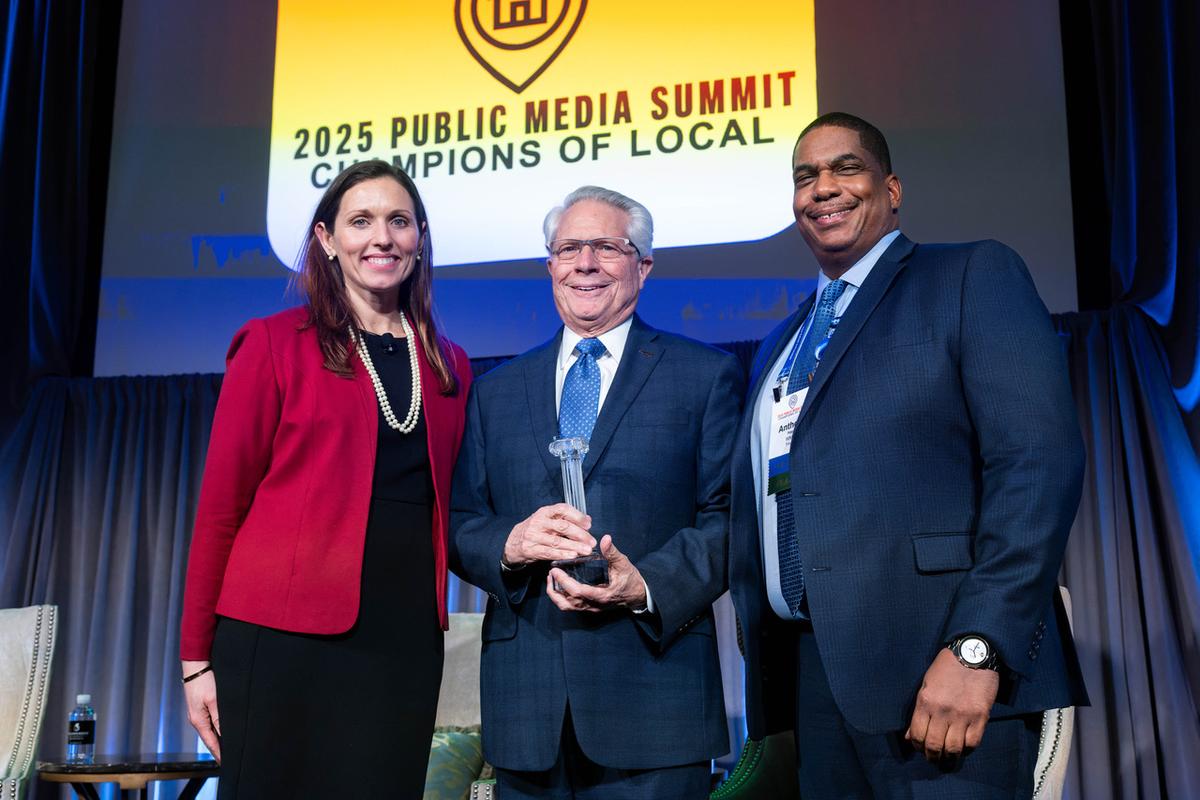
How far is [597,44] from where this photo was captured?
486 centimetres

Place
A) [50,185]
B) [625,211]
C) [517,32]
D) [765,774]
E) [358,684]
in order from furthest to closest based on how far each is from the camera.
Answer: [50,185]
[517,32]
[765,774]
[625,211]
[358,684]

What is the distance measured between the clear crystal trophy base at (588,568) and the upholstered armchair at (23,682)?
2730mm

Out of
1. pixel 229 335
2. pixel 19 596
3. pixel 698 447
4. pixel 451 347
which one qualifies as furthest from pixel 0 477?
pixel 698 447

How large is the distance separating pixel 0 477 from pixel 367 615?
4361 mm

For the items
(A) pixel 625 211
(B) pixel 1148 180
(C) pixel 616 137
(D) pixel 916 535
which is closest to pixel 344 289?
(A) pixel 625 211

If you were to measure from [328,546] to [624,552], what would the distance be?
0.52 meters

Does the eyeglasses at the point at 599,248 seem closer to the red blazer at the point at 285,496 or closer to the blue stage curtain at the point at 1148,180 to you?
the red blazer at the point at 285,496

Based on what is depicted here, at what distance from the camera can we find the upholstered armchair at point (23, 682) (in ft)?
12.3

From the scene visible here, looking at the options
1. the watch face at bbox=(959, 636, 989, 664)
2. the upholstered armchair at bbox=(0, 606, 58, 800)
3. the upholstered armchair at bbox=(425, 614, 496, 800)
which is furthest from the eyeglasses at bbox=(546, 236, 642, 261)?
the upholstered armchair at bbox=(0, 606, 58, 800)

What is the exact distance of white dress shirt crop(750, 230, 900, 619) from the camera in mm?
1861

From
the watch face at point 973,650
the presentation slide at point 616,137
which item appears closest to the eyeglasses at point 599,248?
the watch face at point 973,650

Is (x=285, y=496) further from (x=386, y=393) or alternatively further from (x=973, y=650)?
(x=973, y=650)

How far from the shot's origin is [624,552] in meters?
1.97

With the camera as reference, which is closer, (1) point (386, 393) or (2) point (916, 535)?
(2) point (916, 535)
